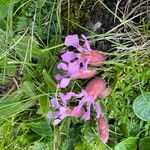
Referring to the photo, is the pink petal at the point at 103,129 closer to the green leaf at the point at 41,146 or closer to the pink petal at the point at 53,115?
the pink petal at the point at 53,115

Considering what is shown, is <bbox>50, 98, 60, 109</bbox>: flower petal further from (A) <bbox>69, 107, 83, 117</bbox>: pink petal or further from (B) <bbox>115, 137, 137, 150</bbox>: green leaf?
(B) <bbox>115, 137, 137, 150</bbox>: green leaf

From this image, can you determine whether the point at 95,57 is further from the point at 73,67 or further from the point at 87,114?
the point at 87,114

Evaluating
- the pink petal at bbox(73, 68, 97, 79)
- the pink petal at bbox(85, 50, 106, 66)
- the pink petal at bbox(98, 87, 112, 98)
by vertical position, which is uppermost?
the pink petal at bbox(85, 50, 106, 66)

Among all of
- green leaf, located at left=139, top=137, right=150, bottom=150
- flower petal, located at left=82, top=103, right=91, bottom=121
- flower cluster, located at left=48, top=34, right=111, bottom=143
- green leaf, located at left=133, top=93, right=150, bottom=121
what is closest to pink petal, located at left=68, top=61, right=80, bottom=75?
flower cluster, located at left=48, top=34, right=111, bottom=143

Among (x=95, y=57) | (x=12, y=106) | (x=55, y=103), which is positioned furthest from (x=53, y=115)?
(x=95, y=57)

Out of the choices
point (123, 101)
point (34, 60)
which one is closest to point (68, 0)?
point (34, 60)

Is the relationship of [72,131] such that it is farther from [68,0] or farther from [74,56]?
[68,0]
